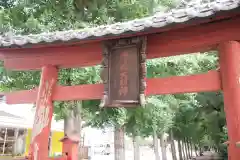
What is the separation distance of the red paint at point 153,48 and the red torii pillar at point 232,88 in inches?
7.4

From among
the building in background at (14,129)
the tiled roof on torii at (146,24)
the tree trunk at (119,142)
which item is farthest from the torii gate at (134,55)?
the building in background at (14,129)

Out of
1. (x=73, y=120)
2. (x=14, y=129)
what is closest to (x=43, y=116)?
(x=73, y=120)

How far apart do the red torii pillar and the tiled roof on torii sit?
567 mm

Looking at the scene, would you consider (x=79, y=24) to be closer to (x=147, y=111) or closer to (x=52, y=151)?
(x=147, y=111)

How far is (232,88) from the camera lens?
10.5 feet

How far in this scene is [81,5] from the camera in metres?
8.66

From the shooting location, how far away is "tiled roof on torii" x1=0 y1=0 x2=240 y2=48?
10.1ft

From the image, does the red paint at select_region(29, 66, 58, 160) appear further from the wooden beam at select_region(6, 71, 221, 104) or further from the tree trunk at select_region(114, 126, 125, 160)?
the tree trunk at select_region(114, 126, 125, 160)

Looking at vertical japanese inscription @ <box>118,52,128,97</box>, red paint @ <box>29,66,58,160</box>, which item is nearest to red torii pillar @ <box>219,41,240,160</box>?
vertical japanese inscription @ <box>118,52,128,97</box>

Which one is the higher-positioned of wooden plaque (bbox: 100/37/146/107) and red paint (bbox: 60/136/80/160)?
wooden plaque (bbox: 100/37/146/107)

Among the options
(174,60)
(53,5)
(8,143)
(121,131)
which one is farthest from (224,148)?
(8,143)

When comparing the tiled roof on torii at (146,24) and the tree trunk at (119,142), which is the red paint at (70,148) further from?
the tree trunk at (119,142)

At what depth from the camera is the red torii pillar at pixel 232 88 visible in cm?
309

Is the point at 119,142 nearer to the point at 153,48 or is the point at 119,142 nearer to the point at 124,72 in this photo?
the point at 124,72
